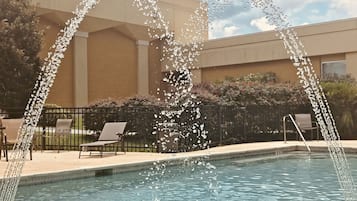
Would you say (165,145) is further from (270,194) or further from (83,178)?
(270,194)

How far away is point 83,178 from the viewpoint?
938 cm

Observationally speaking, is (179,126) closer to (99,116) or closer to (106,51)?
(99,116)

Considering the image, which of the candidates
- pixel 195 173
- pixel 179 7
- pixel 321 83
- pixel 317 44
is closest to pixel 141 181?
pixel 195 173

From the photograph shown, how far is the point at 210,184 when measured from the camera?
30.0 ft

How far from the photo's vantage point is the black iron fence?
564 inches

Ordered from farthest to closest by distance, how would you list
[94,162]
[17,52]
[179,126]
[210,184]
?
[17,52], [179,126], [94,162], [210,184]

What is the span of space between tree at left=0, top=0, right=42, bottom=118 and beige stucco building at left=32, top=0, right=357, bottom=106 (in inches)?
220

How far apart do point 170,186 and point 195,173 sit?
1.71m

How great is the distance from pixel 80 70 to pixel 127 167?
19.0m

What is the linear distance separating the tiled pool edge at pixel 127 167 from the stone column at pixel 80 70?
16677mm

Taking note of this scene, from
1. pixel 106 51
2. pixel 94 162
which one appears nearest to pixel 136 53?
pixel 106 51

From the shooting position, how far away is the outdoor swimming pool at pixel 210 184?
7.88 metres

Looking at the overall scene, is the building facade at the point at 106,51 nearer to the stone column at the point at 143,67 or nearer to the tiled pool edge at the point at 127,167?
the stone column at the point at 143,67

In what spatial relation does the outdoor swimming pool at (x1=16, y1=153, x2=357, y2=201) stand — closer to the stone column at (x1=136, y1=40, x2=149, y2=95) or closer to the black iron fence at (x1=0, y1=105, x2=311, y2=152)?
the black iron fence at (x1=0, y1=105, x2=311, y2=152)
